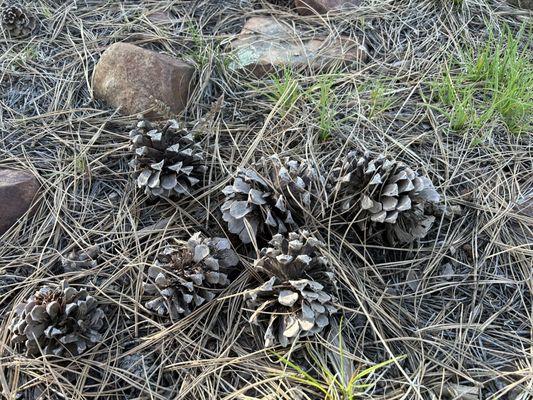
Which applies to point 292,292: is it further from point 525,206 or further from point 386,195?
point 525,206

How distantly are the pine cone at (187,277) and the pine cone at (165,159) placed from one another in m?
0.24

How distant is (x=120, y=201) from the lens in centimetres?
182

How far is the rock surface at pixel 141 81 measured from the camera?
2.01 m

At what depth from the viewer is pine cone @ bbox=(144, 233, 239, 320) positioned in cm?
153

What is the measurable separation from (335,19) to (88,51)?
1.12 metres

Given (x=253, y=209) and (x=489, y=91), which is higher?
(x=489, y=91)

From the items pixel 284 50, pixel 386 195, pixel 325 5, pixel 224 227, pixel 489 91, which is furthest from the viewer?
pixel 325 5

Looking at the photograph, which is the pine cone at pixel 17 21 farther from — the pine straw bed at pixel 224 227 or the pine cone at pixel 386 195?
the pine cone at pixel 386 195

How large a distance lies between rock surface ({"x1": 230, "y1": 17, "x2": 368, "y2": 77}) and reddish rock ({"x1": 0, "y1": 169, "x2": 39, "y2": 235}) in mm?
931

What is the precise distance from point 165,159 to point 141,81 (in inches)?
18.1

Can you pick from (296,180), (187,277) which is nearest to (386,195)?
(296,180)

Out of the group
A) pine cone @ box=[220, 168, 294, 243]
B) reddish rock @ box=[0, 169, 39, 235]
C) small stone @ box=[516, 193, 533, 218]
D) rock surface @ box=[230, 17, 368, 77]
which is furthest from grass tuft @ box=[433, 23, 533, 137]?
reddish rock @ box=[0, 169, 39, 235]

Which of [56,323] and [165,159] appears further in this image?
[165,159]

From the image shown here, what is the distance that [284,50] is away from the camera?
2.20 m
